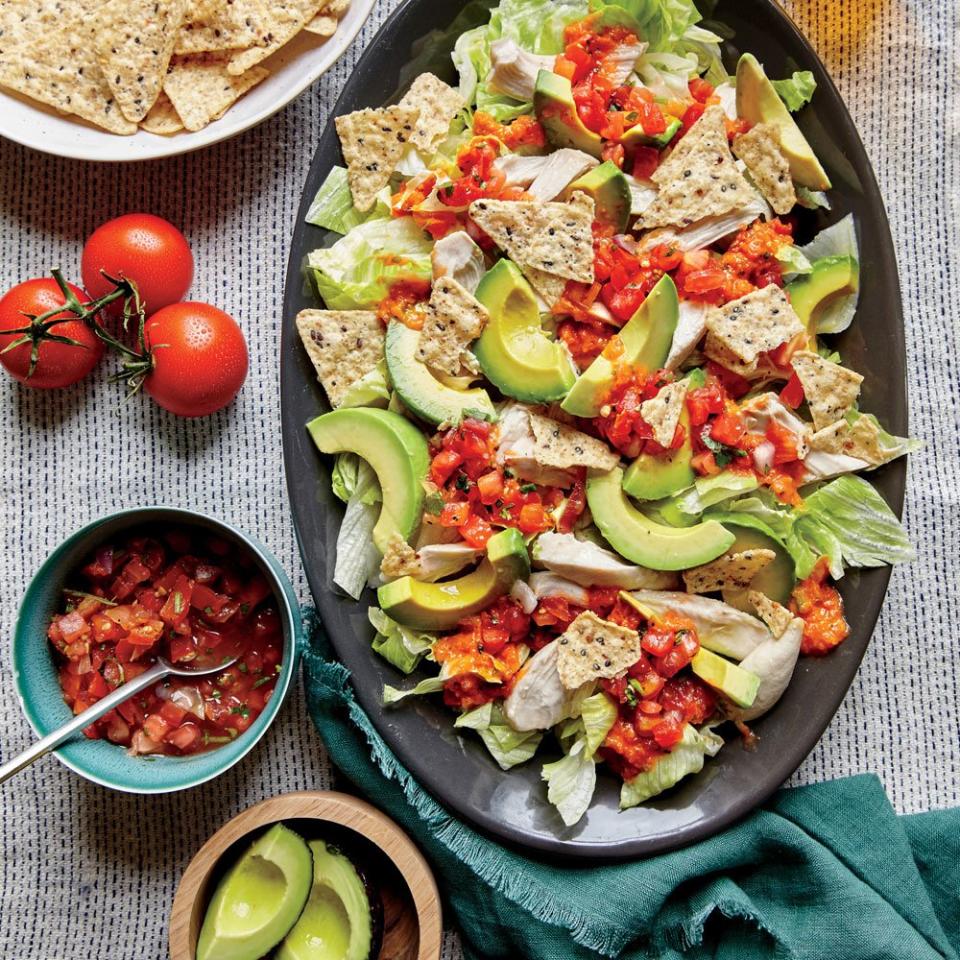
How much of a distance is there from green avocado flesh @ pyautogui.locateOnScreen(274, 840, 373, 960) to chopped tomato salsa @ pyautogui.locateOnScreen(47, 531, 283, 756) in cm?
43

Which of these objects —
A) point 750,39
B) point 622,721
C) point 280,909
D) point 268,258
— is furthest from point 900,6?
point 280,909

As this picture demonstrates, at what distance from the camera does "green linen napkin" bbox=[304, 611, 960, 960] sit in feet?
8.56

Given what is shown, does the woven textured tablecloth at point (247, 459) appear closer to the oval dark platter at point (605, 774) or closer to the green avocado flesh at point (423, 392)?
the oval dark platter at point (605, 774)

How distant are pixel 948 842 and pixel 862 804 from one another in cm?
29

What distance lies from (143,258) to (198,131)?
395 millimetres

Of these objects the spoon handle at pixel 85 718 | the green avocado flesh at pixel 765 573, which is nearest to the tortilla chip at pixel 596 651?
the green avocado flesh at pixel 765 573

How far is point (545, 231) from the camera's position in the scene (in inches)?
95.7

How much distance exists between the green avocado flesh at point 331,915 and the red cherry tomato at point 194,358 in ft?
4.11

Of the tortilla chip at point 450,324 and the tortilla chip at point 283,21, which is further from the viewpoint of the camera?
the tortilla chip at point 283,21

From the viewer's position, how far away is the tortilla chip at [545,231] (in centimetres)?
243

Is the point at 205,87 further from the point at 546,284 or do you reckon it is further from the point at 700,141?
the point at 700,141

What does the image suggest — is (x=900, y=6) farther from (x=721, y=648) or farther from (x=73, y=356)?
(x=73, y=356)

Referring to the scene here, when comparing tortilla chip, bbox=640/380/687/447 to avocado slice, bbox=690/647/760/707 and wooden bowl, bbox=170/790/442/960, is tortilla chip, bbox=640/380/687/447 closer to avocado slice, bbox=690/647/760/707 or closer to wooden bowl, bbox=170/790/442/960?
avocado slice, bbox=690/647/760/707

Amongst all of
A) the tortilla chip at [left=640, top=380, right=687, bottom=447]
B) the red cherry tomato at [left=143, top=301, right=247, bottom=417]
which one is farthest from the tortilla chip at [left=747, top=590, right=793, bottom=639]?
the red cherry tomato at [left=143, top=301, right=247, bottom=417]
